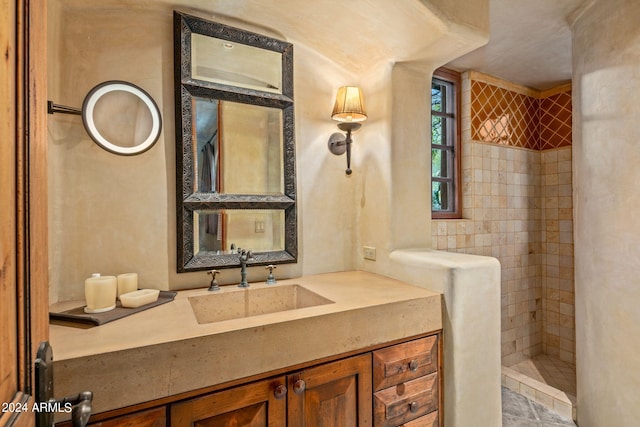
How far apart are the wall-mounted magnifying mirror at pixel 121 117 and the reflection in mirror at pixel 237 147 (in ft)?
0.64

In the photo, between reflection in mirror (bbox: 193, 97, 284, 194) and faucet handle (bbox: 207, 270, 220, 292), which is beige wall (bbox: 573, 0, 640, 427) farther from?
faucet handle (bbox: 207, 270, 220, 292)

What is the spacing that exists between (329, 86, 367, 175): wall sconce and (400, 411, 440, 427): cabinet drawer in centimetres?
128

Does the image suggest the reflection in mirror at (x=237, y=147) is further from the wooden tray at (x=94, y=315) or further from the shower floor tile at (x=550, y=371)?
the shower floor tile at (x=550, y=371)

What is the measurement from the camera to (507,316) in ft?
8.71

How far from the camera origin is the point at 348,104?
1.75 metres

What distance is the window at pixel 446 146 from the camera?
253 centimetres

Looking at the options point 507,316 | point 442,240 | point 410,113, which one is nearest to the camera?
point 410,113

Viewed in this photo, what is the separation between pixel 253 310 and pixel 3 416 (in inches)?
46.3

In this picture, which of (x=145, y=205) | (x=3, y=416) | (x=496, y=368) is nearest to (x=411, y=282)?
(x=496, y=368)

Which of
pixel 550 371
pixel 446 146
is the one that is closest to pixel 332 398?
pixel 446 146

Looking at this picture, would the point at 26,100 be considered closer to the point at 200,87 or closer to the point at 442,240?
the point at 200,87

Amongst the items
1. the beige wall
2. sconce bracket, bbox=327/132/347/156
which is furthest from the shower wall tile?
sconce bracket, bbox=327/132/347/156

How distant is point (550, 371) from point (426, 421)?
1.86 m

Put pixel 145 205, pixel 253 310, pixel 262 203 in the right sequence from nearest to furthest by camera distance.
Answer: pixel 145 205 < pixel 253 310 < pixel 262 203
